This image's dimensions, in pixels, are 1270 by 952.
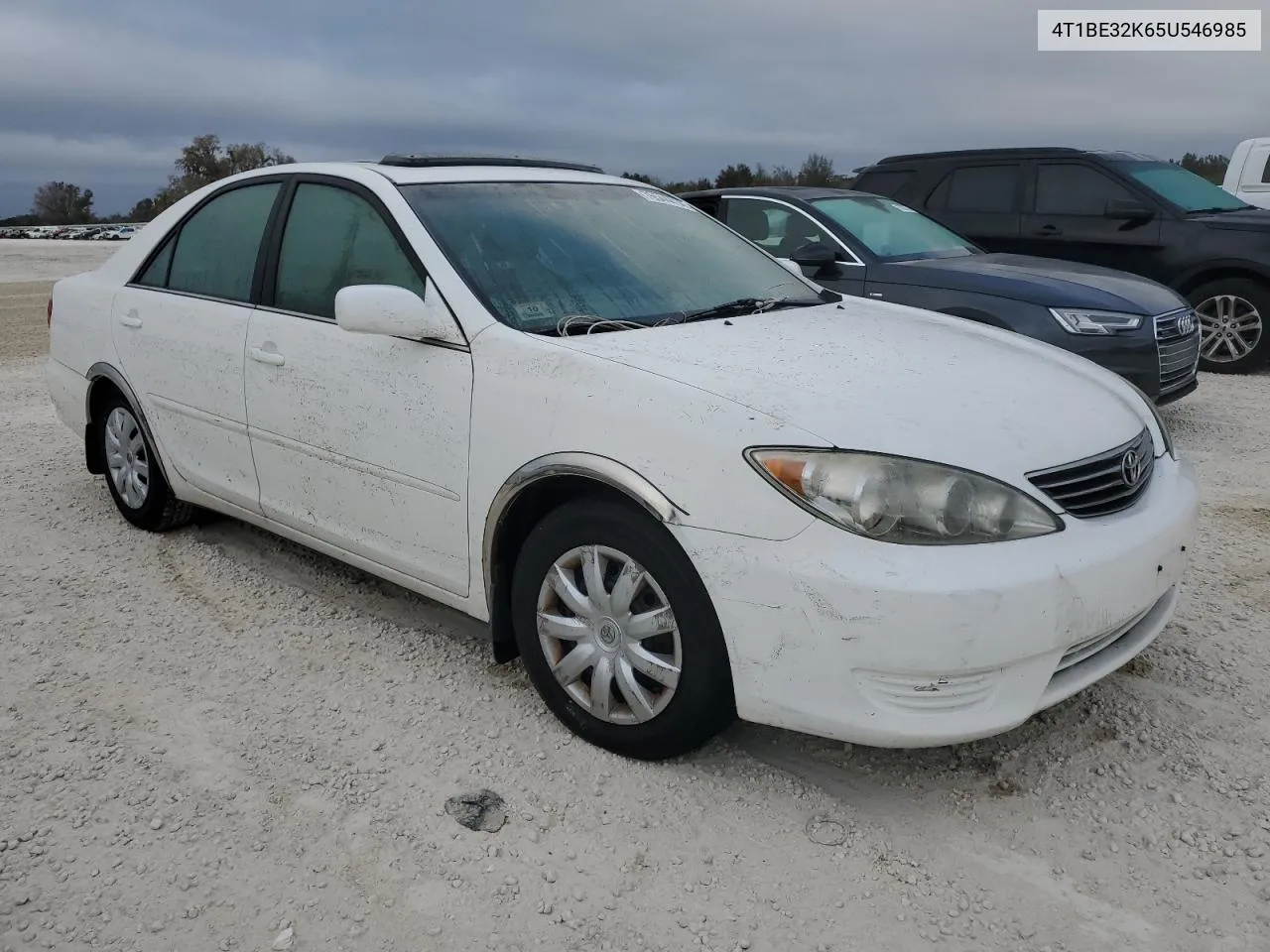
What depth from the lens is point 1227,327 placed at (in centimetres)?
871

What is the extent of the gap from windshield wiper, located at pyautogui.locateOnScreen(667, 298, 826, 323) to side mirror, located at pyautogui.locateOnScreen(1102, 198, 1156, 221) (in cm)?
600

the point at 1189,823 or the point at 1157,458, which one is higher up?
the point at 1157,458

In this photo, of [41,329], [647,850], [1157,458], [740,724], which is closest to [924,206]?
[1157,458]

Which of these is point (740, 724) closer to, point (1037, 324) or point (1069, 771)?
point (1069, 771)

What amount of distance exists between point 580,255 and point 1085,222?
22.7ft

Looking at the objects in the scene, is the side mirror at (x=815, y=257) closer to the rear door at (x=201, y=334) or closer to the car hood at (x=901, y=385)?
the car hood at (x=901, y=385)

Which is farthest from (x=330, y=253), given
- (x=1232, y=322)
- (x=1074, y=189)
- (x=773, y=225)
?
(x=1232, y=322)

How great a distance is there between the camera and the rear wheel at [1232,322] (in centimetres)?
850

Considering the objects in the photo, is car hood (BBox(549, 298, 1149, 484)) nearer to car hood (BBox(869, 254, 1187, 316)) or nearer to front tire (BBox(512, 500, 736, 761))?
front tire (BBox(512, 500, 736, 761))

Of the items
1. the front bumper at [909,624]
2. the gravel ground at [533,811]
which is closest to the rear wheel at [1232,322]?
the gravel ground at [533,811]

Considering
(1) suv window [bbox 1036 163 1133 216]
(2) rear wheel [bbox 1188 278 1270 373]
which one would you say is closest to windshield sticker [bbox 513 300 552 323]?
(2) rear wheel [bbox 1188 278 1270 373]

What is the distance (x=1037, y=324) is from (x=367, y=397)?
4302mm

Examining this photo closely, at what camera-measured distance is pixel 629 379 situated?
277 centimetres

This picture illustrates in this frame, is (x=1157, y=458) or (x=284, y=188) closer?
(x=1157, y=458)
